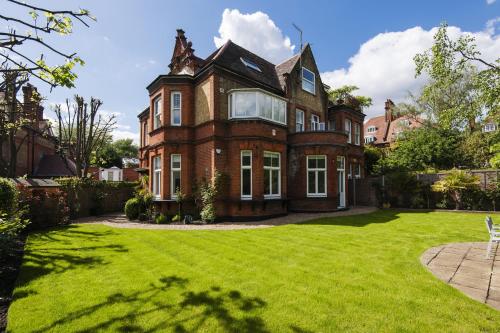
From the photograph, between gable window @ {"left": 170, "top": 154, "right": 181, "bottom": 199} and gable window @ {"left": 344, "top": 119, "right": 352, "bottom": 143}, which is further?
gable window @ {"left": 344, "top": 119, "right": 352, "bottom": 143}

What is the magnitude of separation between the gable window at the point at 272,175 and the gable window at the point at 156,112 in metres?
7.12

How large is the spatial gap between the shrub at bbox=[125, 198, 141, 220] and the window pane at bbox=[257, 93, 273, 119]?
8.68m

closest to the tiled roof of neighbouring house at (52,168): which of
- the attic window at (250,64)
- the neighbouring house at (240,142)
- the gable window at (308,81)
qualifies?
the neighbouring house at (240,142)

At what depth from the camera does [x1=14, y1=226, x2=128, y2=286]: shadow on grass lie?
619cm

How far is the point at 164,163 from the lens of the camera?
52.4 ft

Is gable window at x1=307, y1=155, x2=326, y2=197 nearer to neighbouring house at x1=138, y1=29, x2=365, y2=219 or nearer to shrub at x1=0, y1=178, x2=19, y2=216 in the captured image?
neighbouring house at x1=138, y1=29, x2=365, y2=219

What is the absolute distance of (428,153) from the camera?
87.4 feet

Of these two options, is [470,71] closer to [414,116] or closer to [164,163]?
[414,116]

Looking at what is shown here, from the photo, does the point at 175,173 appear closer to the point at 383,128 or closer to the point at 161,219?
the point at 161,219

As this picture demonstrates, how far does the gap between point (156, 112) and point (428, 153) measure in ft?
80.1

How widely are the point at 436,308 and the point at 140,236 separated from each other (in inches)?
357

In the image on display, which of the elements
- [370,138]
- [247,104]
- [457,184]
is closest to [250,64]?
[247,104]

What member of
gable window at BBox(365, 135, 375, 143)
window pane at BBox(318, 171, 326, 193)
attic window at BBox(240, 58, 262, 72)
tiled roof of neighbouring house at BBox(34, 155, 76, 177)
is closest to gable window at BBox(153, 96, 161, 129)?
attic window at BBox(240, 58, 262, 72)

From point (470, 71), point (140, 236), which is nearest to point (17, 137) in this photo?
point (140, 236)
